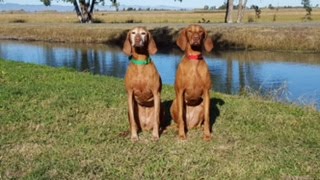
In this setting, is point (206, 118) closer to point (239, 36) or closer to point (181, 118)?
point (181, 118)

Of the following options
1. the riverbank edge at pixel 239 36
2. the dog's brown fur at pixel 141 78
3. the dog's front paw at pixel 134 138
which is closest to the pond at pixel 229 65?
the riverbank edge at pixel 239 36

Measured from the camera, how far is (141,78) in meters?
6.80

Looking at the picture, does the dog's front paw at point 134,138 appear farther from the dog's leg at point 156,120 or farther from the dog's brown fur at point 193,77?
the dog's brown fur at point 193,77

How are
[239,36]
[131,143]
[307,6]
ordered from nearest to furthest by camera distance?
1. [131,143]
2. [239,36]
3. [307,6]

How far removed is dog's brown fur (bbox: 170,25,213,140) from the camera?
6.64m

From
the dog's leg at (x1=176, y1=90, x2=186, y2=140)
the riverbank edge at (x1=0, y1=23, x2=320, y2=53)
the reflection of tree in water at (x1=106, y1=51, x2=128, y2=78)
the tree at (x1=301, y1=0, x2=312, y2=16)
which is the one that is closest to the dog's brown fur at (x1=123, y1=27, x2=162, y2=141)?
the dog's leg at (x1=176, y1=90, x2=186, y2=140)

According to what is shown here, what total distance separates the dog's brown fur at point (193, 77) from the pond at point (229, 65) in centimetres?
656

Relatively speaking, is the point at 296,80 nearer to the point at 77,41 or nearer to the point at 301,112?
the point at 301,112

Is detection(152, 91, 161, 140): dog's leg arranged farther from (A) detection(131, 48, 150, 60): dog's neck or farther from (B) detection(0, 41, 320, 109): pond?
(B) detection(0, 41, 320, 109): pond

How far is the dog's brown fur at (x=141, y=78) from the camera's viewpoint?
21.9 feet

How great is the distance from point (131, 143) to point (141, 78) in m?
0.92

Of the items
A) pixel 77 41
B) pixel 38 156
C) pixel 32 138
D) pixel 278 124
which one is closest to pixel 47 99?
pixel 32 138

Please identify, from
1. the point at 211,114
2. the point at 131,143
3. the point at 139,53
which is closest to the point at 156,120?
the point at 131,143

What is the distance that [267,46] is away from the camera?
2950 centimetres
